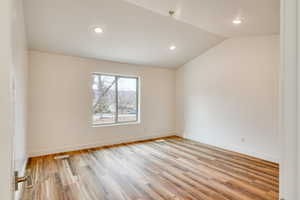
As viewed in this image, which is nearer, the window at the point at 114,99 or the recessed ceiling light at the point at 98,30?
the recessed ceiling light at the point at 98,30

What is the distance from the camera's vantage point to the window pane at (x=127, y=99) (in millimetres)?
5145

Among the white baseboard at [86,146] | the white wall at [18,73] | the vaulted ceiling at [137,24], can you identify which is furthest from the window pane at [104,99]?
the white wall at [18,73]

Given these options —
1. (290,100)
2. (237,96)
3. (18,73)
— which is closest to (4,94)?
(290,100)

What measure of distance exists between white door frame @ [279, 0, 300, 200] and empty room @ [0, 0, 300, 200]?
53.1 inches

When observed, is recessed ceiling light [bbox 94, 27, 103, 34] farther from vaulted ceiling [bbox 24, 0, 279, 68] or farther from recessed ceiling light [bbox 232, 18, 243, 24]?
recessed ceiling light [bbox 232, 18, 243, 24]

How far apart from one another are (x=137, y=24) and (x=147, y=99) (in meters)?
2.69

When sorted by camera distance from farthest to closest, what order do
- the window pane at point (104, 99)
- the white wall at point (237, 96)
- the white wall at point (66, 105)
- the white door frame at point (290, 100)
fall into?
1. the window pane at point (104, 99)
2. the white wall at point (66, 105)
3. the white wall at point (237, 96)
4. the white door frame at point (290, 100)

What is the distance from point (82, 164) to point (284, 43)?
3.73 metres

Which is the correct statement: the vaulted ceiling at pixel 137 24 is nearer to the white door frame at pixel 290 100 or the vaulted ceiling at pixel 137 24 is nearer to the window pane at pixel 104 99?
the window pane at pixel 104 99

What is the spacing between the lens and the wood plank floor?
A: 238 centimetres

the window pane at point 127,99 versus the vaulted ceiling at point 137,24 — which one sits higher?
the vaulted ceiling at point 137,24

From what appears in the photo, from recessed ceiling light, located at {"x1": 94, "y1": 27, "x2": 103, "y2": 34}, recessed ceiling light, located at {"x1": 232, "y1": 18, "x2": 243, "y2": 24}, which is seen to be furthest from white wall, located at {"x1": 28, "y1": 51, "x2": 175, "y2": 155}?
recessed ceiling light, located at {"x1": 232, "y1": 18, "x2": 243, "y2": 24}

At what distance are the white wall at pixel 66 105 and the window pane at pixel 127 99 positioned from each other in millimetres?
265

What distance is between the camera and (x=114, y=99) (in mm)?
5027
